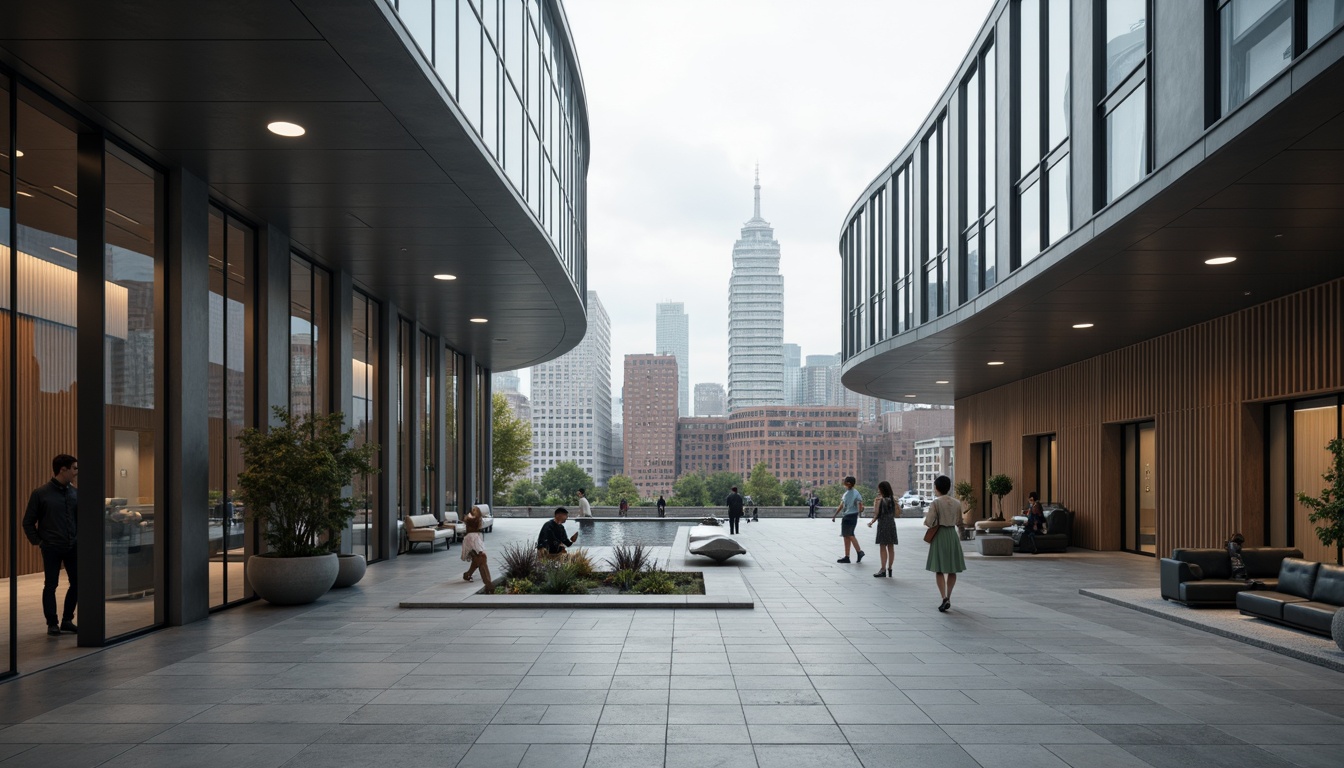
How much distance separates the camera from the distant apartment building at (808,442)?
13362 centimetres

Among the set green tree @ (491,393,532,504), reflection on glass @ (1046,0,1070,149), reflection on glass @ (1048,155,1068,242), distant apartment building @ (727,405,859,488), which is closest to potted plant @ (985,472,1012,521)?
reflection on glass @ (1048,155,1068,242)

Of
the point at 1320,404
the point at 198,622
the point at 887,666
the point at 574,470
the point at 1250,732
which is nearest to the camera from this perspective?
the point at 1250,732

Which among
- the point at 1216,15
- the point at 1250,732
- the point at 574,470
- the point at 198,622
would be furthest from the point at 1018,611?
the point at 574,470

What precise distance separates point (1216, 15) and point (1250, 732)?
701 cm

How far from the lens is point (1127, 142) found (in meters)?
12.2

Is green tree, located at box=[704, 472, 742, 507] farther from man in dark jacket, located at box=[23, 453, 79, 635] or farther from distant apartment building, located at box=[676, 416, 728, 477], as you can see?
man in dark jacket, located at box=[23, 453, 79, 635]

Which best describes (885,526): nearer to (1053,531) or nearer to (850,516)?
(850,516)

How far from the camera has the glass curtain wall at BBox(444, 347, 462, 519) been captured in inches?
1042

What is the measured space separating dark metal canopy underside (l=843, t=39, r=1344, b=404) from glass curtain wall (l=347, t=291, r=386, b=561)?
36.7 ft

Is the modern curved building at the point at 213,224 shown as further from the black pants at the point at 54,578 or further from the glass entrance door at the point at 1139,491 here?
the glass entrance door at the point at 1139,491

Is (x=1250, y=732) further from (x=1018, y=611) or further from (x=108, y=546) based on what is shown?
(x=108, y=546)

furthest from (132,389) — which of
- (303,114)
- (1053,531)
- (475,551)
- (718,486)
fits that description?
(718,486)

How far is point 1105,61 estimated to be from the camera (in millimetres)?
13180

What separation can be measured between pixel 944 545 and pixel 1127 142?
18.1 ft
